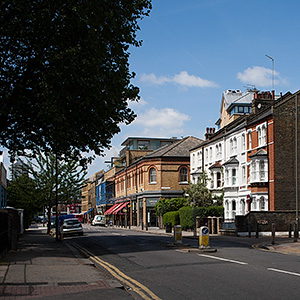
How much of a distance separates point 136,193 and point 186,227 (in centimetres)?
2289

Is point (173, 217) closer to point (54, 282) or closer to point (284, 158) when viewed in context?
point (284, 158)

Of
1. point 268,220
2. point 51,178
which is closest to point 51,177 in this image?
point 51,178

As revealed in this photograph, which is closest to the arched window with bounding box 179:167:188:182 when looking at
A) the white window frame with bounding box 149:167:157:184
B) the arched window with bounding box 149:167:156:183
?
the white window frame with bounding box 149:167:157:184

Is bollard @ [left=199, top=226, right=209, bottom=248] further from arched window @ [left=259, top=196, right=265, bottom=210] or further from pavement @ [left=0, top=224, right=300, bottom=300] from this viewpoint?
arched window @ [left=259, top=196, right=265, bottom=210]

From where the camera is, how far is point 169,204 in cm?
5684

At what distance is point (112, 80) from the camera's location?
20.0 meters

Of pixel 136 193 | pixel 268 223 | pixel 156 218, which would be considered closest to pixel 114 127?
pixel 268 223

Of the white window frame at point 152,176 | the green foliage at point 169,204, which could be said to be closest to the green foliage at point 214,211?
the green foliage at point 169,204

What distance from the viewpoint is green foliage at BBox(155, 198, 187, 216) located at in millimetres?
56812

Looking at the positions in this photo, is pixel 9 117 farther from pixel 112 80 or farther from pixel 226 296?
pixel 226 296

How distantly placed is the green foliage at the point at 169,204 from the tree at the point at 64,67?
117 ft

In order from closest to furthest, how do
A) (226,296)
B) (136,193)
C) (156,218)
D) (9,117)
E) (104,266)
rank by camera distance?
(226,296) → (104,266) → (9,117) → (156,218) → (136,193)

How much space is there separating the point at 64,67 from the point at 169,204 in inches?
1594

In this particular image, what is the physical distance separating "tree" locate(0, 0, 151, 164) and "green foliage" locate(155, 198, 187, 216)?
35.5m
